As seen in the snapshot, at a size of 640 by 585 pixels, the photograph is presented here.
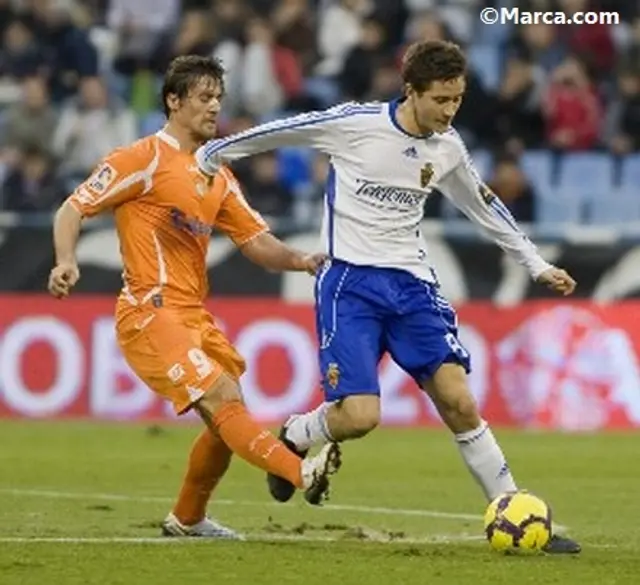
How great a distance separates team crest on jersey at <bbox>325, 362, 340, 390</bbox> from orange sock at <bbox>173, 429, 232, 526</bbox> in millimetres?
698

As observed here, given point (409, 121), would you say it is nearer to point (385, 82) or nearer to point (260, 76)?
point (385, 82)

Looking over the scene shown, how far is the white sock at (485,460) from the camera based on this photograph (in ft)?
33.2

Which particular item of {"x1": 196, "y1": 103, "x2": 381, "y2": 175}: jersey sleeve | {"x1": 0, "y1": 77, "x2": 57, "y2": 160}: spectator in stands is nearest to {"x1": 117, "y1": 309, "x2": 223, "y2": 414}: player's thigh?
{"x1": 196, "y1": 103, "x2": 381, "y2": 175}: jersey sleeve

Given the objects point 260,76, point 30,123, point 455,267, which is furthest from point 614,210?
point 30,123

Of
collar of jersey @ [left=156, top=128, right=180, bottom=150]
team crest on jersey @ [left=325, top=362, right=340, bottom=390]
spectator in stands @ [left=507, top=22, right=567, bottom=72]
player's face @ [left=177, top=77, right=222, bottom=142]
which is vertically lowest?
team crest on jersey @ [left=325, top=362, right=340, bottom=390]

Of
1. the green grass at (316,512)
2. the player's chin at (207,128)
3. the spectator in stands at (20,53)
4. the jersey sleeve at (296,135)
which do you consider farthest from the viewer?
the spectator in stands at (20,53)

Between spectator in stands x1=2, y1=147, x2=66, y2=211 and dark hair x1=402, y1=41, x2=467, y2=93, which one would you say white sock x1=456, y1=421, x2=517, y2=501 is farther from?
spectator in stands x1=2, y1=147, x2=66, y2=211

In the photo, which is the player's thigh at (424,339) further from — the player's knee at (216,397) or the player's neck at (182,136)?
the player's neck at (182,136)

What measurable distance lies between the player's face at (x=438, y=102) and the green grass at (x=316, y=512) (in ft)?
6.42

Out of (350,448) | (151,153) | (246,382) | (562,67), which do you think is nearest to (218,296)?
(246,382)

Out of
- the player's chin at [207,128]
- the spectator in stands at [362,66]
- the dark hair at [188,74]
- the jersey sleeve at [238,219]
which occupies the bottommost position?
the jersey sleeve at [238,219]

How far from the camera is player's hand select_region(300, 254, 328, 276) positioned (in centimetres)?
1019

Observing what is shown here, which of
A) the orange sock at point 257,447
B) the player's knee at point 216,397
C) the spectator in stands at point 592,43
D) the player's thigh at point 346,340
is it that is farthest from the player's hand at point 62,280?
the spectator in stands at point 592,43

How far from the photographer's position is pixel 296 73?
899 inches
